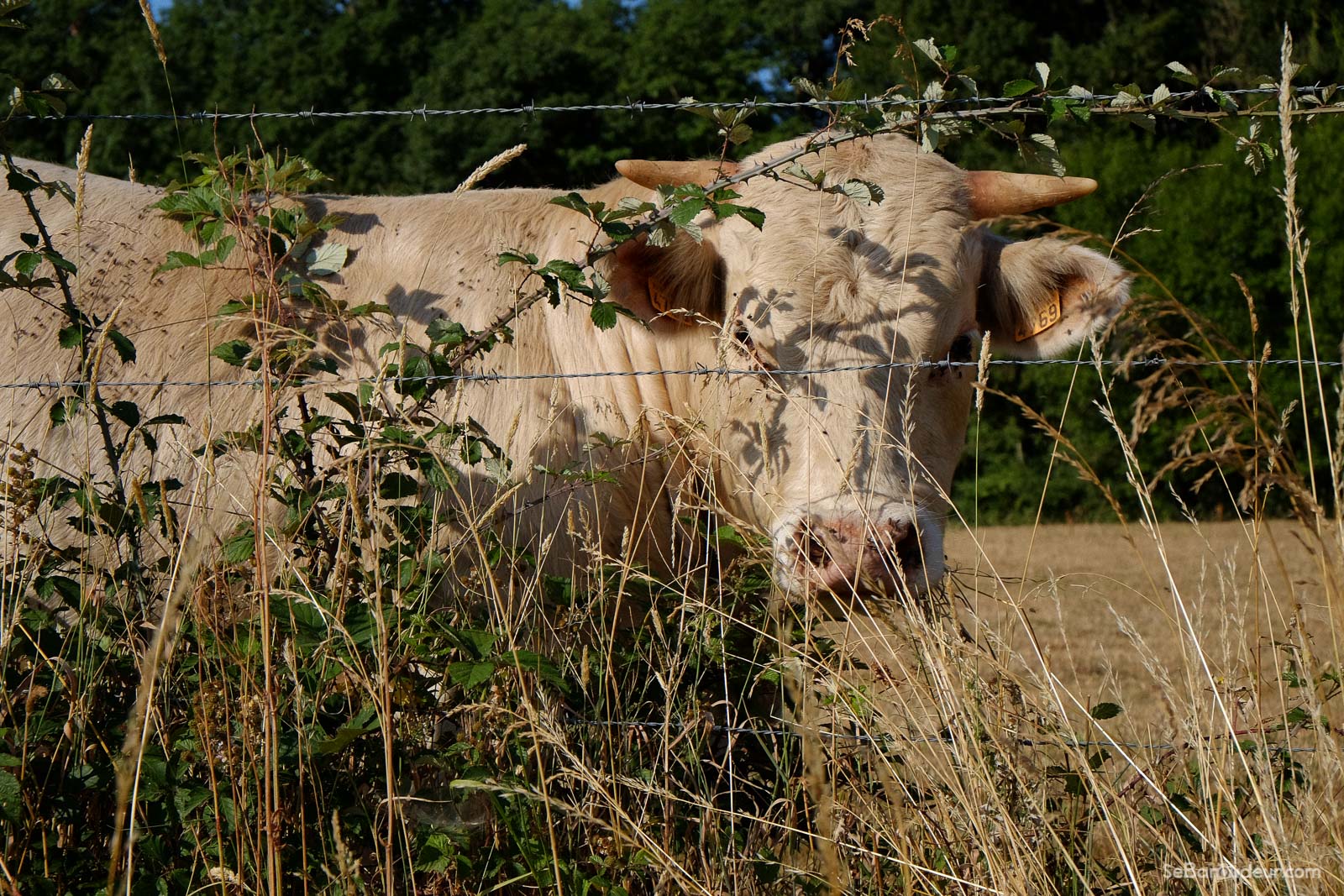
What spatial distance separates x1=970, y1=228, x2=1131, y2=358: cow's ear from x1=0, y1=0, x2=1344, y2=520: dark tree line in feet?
38.6

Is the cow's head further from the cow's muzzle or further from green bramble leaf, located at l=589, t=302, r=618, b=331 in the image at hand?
green bramble leaf, located at l=589, t=302, r=618, b=331

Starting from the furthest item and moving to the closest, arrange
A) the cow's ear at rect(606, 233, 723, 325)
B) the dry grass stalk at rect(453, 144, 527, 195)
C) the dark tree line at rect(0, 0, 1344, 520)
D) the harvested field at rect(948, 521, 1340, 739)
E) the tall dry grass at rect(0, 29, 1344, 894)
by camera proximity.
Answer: the dark tree line at rect(0, 0, 1344, 520)
the cow's ear at rect(606, 233, 723, 325)
the dry grass stalk at rect(453, 144, 527, 195)
the harvested field at rect(948, 521, 1340, 739)
the tall dry grass at rect(0, 29, 1344, 894)

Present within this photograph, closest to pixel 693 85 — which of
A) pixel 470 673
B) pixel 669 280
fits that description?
pixel 669 280

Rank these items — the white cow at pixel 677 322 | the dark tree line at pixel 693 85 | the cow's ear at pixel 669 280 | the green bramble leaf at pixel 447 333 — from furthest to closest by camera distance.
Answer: the dark tree line at pixel 693 85
the cow's ear at pixel 669 280
the white cow at pixel 677 322
the green bramble leaf at pixel 447 333

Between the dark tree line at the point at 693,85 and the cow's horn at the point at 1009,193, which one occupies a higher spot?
the dark tree line at the point at 693,85

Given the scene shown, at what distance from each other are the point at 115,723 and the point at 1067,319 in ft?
9.03

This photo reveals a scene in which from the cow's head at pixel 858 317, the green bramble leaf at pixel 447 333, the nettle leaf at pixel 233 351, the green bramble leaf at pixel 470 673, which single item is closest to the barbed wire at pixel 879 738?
the green bramble leaf at pixel 470 673

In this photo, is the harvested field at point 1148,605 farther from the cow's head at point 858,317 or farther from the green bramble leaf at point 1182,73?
the green bramble leaf at point 1182,73

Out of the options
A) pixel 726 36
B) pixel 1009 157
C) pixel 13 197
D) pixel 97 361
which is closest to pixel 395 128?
pixel 726 36

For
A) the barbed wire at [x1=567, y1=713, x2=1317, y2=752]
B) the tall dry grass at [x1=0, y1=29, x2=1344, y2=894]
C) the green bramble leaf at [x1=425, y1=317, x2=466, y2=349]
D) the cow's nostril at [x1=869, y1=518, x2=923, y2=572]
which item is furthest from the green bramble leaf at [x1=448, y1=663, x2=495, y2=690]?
the cow's nostril at [x1=869, y1=518, x2=923, y2=572]

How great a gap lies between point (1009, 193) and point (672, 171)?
99cm

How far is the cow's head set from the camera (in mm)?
2768

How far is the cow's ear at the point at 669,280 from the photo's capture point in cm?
323

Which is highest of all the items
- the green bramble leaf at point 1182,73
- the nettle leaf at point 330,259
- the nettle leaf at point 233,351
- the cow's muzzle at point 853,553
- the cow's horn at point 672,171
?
the green bramble leaf at point 1182,73
